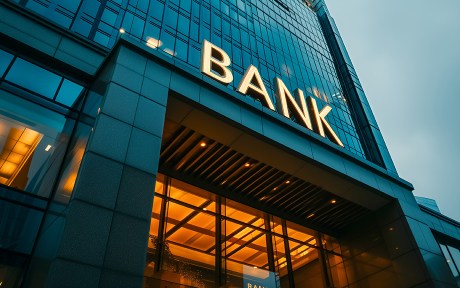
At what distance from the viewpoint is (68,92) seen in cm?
1554

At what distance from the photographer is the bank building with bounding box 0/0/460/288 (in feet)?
36.7

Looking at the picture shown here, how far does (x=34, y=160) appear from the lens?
43.9 ft

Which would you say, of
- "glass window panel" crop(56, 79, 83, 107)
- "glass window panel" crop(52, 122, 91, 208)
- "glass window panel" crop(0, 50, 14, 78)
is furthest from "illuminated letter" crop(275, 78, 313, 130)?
"glass window panel" crop(0, 50, 14, 78)

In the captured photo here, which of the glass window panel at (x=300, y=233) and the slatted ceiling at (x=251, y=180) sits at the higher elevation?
the slatted ceiling at (x=251, y=180)

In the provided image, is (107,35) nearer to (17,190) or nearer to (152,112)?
(152,112)

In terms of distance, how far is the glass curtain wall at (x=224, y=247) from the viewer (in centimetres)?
1681

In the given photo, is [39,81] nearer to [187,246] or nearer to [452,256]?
[187,246]

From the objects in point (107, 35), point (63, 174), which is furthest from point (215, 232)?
point (107, 35)

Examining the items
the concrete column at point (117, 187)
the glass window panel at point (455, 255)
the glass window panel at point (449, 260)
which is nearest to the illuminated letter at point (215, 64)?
the concrete column at point (117, 187)

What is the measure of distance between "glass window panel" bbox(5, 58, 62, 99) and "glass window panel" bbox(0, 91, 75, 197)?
729 millimetres

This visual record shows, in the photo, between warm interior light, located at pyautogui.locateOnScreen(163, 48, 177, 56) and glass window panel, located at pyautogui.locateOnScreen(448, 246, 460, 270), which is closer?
warm interior light, located at pyautogui.locateOnScreen(163, 48, 177, 56)

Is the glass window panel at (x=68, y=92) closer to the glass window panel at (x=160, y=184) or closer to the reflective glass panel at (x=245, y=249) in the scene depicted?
the glass window panel at (x=160, y=184)

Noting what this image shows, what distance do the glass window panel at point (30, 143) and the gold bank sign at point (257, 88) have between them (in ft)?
24.1

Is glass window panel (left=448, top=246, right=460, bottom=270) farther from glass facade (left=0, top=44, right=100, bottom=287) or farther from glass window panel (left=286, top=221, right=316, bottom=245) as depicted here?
glass facade (left=0, top=44, right=100, bottom=287)
